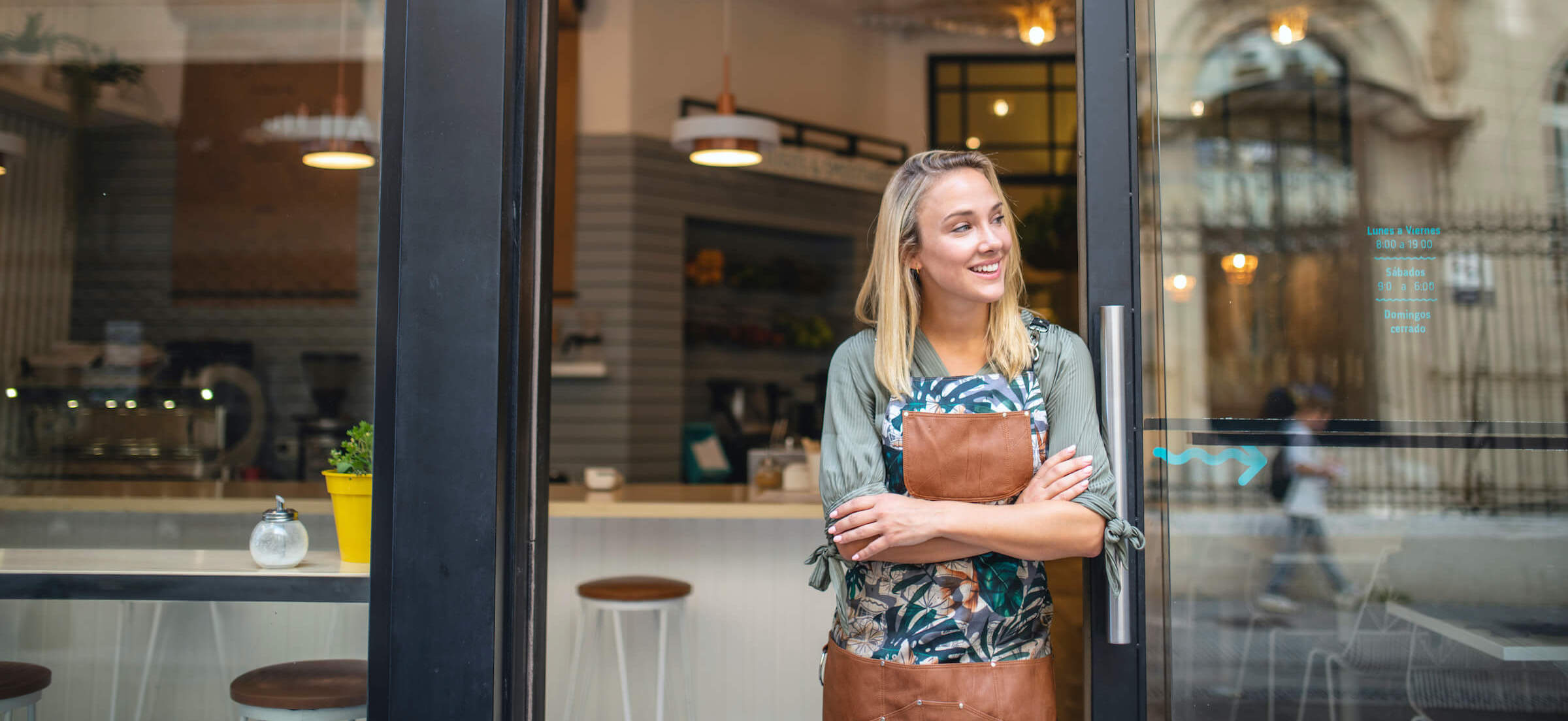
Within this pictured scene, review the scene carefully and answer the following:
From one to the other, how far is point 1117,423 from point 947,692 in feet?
1.74

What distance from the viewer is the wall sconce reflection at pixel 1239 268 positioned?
1.98 metres

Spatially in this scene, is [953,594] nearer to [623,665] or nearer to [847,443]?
[847,443]

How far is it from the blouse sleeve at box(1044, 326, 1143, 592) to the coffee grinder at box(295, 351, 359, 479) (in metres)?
1.42

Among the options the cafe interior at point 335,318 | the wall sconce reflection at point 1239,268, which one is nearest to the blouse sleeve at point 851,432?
the wall sconce reflection at point 1239,268

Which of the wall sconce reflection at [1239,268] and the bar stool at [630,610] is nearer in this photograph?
the wall sconce reflection at [1239,268]

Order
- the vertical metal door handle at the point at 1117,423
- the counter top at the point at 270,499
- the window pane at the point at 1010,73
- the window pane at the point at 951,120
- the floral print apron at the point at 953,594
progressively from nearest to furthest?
the floral print apron at the point at 953,594, the vertical metal door handle at the point at 1117,423, the counter top at the point at 270,499, the window pane at the point at 1010,73, the window pane at the point at 951,120

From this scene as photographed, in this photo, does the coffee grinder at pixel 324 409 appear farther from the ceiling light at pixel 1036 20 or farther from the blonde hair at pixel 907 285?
the ceiling light at pixel 1036 20

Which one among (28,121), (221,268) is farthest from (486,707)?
(221,268)

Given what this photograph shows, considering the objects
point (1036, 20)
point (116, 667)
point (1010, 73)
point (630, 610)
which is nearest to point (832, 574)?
point (116, 667)

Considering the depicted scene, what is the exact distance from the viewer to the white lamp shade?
16.0 feet

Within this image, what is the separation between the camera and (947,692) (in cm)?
160

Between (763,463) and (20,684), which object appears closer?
(20,684)

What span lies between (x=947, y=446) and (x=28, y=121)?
110 inches

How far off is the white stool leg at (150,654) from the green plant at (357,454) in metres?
0.42
